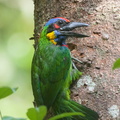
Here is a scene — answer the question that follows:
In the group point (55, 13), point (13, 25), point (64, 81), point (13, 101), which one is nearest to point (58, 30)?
point (55, 13)

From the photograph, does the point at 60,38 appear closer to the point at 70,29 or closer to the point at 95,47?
the point at 70,29

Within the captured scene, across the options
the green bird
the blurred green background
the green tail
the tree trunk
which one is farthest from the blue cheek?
the blurred green background

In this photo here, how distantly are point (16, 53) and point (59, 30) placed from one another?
10.5 ft

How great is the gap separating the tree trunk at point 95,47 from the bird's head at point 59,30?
0.07 m

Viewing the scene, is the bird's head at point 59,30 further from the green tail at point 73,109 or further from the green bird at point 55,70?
the green tail at point 73,109

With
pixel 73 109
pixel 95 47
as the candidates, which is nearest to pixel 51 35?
pixel 95 47

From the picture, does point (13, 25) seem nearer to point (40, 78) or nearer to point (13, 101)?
point (13, 101)

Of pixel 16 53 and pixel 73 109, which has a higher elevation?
pixel 73 109

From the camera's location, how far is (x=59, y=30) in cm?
340

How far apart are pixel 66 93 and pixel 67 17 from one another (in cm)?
71

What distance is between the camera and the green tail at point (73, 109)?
2634mm

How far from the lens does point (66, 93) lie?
116 inches

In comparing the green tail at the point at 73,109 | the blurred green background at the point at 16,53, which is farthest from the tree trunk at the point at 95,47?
the blurred green background at the point at 16,53

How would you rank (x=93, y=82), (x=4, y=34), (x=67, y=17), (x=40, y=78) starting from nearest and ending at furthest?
1. (x=93, y=82)
2. (x=40, y=78)
3. (x=67, y=17)
4. (x=4, y=34)
